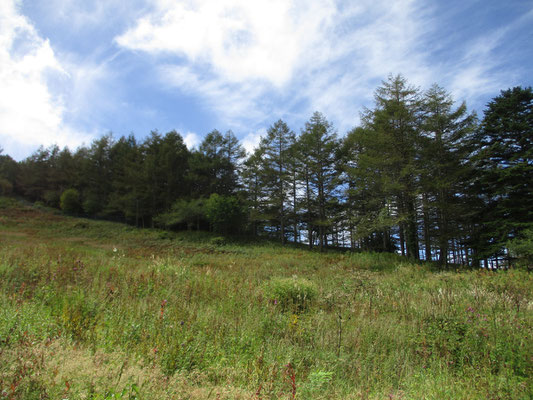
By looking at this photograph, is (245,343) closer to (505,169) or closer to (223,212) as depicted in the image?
(505,169)

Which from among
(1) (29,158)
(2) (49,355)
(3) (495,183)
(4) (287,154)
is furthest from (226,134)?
(1) (29,158)

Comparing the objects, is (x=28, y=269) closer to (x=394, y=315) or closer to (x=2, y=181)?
(x=394, y=315)

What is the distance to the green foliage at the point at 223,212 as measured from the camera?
3084 cm

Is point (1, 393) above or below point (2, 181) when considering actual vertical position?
below

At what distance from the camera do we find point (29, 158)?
54656 millimetres

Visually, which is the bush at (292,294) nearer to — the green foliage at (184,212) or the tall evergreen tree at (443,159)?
the tall evergreen tree at (443,159)

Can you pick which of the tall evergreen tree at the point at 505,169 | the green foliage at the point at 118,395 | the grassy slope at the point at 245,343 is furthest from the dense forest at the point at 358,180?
the green foliage at the point at 118,395

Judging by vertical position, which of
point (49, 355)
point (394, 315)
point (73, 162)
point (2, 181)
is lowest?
point (394, 315)

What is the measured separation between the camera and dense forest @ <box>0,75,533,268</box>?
16469mm

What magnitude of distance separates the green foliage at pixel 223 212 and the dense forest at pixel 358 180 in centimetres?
14

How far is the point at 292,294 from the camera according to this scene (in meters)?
5.72

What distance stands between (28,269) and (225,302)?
4.49m

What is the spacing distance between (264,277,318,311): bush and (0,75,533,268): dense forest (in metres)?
12.8

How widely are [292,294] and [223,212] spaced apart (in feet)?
84.5
